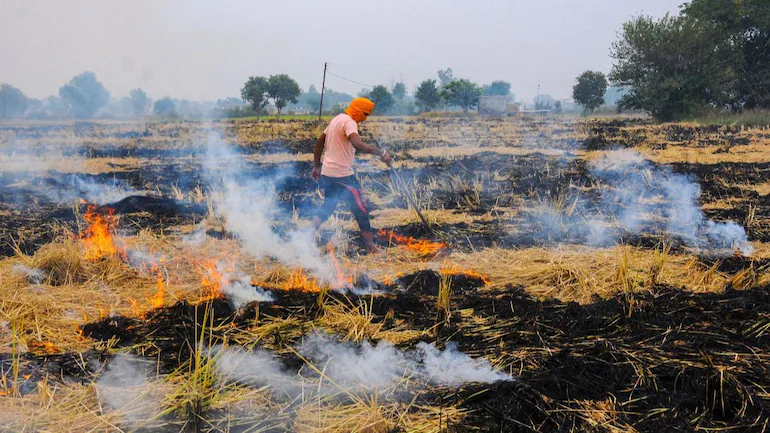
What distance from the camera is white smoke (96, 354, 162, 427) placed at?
106 inches

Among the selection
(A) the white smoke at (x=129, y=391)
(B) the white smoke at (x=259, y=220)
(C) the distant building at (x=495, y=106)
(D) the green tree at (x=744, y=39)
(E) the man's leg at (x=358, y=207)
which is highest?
(D) the green tree at (x=744, y=39)

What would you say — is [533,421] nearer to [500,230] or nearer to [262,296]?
[262,296]

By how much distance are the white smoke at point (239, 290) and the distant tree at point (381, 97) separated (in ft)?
102

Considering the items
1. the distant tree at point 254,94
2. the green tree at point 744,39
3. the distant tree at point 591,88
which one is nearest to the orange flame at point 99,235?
the distant tree at point 254,94

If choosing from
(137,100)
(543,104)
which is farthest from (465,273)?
(543,104)

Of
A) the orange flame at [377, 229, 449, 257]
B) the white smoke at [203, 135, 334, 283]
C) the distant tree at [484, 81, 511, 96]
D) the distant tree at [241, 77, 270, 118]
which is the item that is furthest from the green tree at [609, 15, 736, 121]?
the distant tree at [484, 81, 511, 96]

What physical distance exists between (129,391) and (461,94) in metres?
45.0

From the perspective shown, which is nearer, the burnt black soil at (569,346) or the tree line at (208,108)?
the burnt black soil at (569,346)

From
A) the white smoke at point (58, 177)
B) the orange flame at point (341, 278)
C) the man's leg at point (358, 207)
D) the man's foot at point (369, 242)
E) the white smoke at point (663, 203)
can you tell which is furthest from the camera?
the white smoke at point (58, 177)

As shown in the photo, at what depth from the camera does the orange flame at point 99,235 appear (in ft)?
16.0

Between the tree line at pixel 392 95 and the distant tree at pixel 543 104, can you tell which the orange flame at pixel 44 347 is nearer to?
the tree line at pixel 392 95

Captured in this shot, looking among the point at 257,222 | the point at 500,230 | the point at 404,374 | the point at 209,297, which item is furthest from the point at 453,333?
the point at 257,222

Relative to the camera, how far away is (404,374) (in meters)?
3.00

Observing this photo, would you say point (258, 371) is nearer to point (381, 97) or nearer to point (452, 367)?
point (452, 367)
